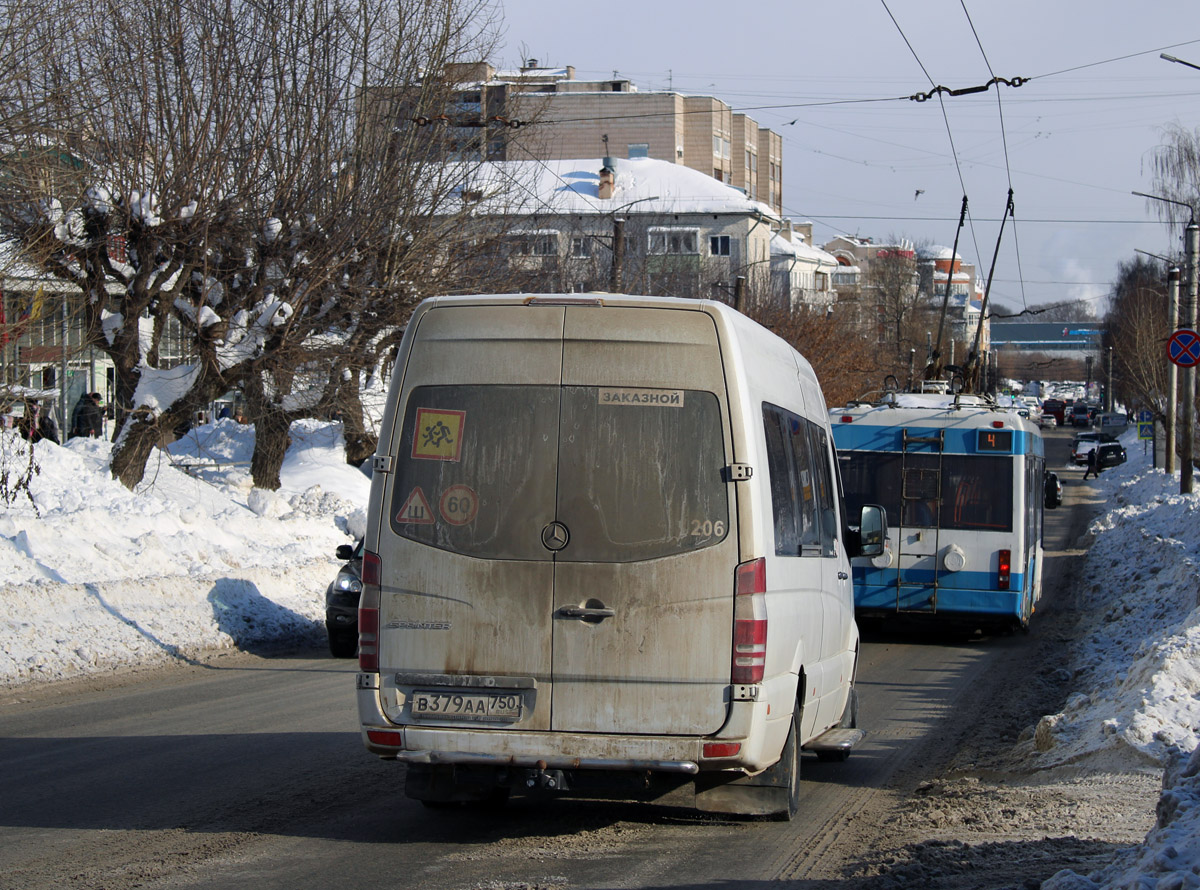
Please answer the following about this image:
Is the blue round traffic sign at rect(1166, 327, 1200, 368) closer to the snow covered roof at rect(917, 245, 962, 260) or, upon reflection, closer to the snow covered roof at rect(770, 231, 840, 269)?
the snow covered roof at rect(770, 231, 840, 269)

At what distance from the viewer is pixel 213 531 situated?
63.0ft

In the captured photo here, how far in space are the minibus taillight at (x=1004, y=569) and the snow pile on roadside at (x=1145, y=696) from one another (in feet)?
3.67

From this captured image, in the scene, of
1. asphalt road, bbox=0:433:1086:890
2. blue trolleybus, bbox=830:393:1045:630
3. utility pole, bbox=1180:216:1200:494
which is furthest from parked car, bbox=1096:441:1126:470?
asphalt road, bbox=0:433:1086:890

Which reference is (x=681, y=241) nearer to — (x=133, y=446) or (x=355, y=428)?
(x=355, y=428)

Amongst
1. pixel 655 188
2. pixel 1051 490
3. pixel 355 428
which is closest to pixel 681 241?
pixel 655 188

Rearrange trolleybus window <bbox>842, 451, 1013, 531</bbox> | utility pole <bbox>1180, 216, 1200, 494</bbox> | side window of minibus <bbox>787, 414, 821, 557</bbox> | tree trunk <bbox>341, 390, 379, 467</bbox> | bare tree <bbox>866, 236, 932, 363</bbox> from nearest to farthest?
side window of minibus <bbox>787, 414, 821, 557</bbox> → trolleybus window <bbox>842, 451, 1013, 531</bbox> → tree trunk <bbox>341, 390, 379, 467</bbox> → utility pole <bbox>1180, 216, 1200, 494</bbox> → bare tree <bbox>866, 236, 932, 363</bbox>

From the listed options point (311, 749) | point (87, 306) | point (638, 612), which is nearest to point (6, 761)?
point (311, 749)

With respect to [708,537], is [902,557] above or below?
below

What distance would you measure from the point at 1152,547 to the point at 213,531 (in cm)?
1591

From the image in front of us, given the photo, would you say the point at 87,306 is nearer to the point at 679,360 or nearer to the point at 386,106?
the point at 386,106

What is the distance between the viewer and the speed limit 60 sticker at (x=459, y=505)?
6207mm

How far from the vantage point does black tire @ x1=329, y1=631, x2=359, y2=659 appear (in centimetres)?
1465

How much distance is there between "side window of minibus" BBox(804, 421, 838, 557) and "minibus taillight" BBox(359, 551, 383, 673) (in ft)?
8.78

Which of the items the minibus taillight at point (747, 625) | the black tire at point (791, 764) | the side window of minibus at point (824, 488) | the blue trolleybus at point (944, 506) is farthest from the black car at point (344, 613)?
the minibus taillight at point (747, 625)
